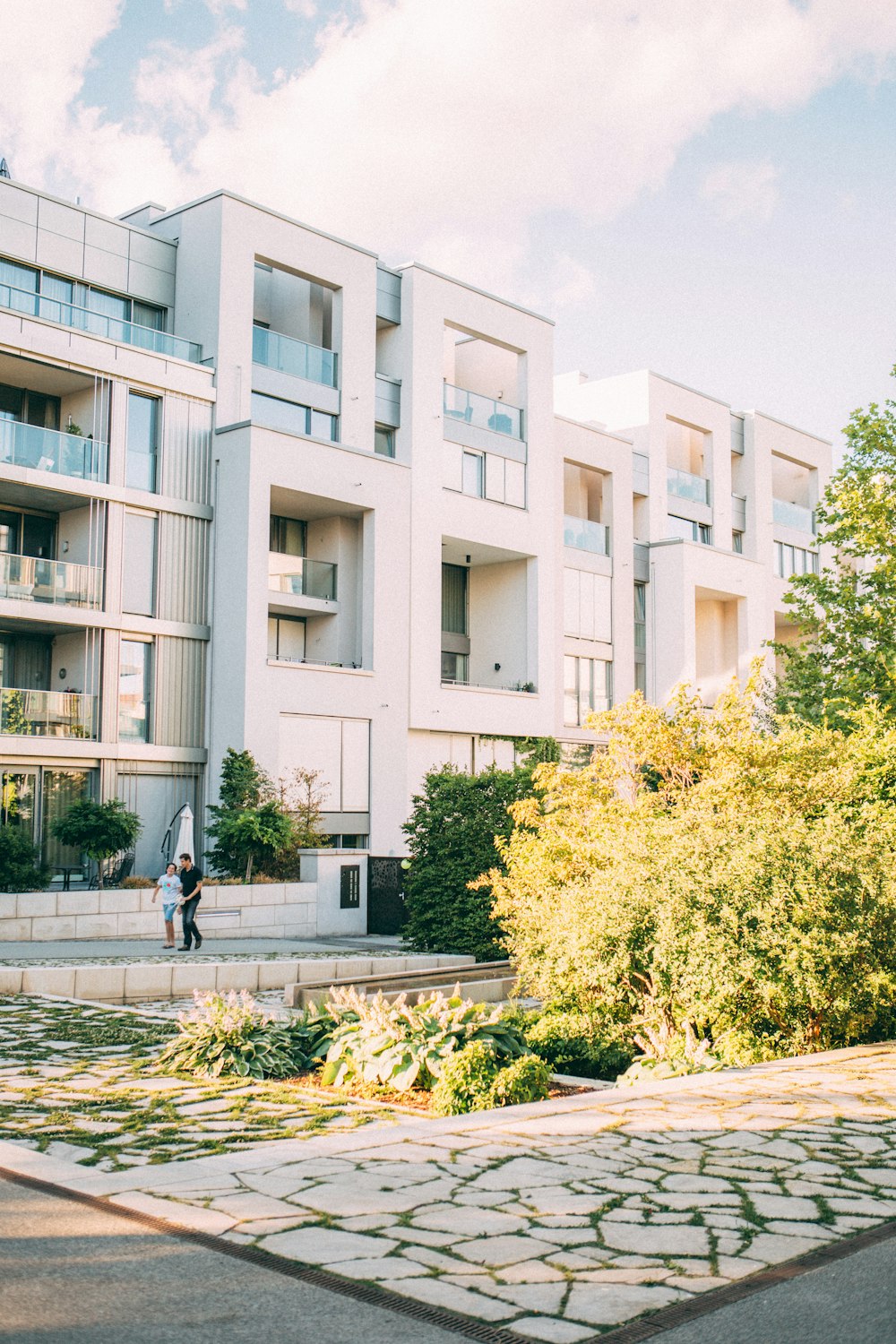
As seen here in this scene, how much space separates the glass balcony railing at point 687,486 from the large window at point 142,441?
2201 centimetres

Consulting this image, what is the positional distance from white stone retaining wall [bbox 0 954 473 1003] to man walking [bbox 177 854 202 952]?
12.0 ft

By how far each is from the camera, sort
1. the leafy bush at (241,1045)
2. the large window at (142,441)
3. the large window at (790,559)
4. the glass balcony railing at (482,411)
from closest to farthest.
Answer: the leafy bush at (241,1045) < the large window at (142,441) < the glass balcony railing at (482,411) < the large window at (790,559)

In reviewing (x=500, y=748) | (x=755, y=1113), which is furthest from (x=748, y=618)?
(x=755, y=1113)

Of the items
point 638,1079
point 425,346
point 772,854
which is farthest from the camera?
point 425,346

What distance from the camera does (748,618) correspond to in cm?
4672

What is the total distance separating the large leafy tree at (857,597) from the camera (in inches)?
851

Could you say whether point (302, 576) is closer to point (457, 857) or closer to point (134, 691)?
point (134, 691)

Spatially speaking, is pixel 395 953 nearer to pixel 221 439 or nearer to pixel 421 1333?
pixel 221 439

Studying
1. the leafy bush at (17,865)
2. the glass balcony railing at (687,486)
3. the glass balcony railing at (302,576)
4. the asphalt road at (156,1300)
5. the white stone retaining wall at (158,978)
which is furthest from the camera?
the glass balcony railing at (687,486)

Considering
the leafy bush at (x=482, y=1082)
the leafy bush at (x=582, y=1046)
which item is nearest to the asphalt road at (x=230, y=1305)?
the leafy bush at (x=482, y=1082)

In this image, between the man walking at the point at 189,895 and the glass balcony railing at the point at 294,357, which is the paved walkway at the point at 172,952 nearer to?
the man walking at the point at 189,895

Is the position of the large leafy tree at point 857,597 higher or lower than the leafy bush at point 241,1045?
higher

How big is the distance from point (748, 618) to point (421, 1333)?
144 ft

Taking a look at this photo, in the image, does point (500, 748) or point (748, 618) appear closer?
point (500, 748)
